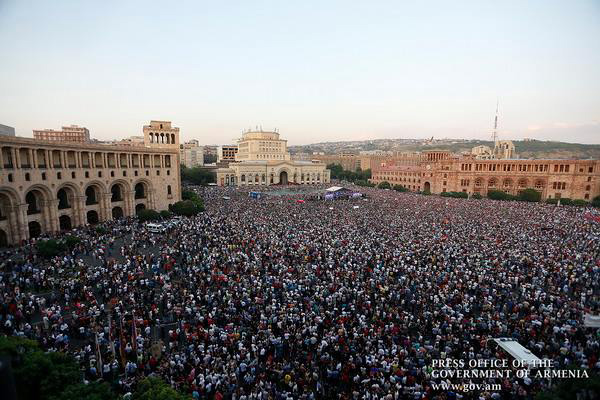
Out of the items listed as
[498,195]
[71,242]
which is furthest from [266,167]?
[71,242]

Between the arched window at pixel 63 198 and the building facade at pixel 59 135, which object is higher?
the building facade at pixel 59 135

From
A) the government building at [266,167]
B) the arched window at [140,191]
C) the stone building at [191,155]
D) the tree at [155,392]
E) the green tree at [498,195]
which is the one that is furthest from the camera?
the stone building at [191,155]

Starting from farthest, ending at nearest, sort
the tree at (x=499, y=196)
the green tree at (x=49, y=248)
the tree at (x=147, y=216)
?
the tree at (x=499, y=196), the tree at (x=147, y=216), the green tree at (x=49, y=248)

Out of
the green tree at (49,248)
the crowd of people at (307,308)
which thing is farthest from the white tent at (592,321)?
the green tree at (49,248)

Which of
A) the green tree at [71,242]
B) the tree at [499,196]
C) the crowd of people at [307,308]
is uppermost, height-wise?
the green tree at [71,242]

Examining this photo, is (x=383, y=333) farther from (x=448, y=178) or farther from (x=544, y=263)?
(x=448, y=178)

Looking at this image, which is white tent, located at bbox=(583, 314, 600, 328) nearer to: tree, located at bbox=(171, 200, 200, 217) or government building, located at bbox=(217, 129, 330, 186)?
tree, located at bbox=(171, 200, 200, 217)

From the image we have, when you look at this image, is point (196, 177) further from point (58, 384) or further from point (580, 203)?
point (58, 384)

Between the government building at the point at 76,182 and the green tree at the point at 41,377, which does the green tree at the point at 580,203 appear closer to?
the government building at the point at 76,182
